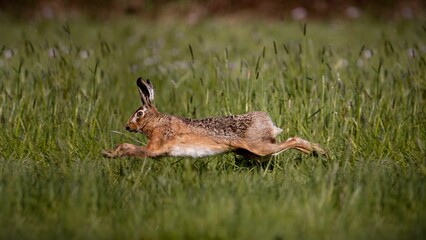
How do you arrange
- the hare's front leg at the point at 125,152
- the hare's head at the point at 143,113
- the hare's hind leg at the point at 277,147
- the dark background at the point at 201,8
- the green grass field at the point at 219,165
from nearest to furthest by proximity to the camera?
the green grass field at the point at 219,165 < the hare's front leg at the point at 125,152 < the hare's hind leg at the point at 277,147 < the hare's head at the point at 143,113 < the dark background at the point at 201,8

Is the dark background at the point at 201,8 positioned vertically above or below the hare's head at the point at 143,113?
above

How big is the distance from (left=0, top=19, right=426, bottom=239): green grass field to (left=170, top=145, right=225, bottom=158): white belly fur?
16 centimetres

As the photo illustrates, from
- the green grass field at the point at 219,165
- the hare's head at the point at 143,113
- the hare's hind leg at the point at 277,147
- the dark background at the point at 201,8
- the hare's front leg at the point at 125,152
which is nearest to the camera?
the green grass field at the point at 219,165

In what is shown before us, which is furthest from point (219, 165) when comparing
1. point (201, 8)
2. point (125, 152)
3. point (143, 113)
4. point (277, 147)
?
point (201, 8)

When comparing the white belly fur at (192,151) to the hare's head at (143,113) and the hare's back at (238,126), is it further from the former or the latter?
the hare's head at (143,113)

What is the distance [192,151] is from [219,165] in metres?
0.54

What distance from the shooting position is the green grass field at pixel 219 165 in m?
3.99

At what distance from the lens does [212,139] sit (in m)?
4.89

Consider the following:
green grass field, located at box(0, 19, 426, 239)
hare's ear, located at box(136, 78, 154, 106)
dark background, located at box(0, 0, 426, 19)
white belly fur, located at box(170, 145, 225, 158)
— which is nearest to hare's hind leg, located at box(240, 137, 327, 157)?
green grass field, located at box(0, 19, 426, 239)

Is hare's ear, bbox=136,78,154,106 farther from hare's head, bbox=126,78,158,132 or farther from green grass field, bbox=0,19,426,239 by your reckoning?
green grass field, bbox=0,19,426,239

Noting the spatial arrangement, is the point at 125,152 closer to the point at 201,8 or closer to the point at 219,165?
the point at 219,165

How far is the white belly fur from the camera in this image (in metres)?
4.85

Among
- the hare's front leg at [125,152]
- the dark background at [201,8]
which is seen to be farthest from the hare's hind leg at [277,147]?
the dark background at [201,8]

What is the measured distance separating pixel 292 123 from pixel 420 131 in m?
1.08
